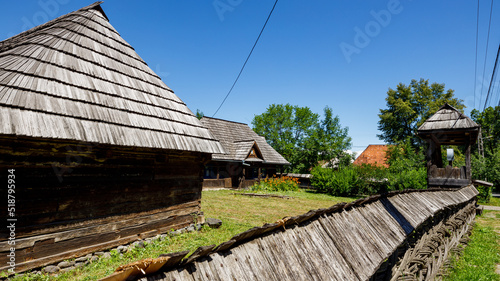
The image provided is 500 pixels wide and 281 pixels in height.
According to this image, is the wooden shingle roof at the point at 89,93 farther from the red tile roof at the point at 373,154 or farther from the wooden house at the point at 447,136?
the red tile roof at the point at 373,154

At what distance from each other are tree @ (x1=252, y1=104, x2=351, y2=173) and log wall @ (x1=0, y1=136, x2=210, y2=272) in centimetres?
3045

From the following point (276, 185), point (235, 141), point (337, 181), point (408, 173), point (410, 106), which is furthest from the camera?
point (410, 106)

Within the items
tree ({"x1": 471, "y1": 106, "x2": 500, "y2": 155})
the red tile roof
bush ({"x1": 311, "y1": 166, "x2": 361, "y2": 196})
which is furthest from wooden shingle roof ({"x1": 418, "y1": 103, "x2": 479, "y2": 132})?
tree ({"x1": 471, "y1": 106, "x2": 500, "y2": 155})

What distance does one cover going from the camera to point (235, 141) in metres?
23.8

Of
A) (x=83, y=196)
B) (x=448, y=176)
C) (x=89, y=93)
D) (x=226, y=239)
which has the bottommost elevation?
(x=226, y=239)

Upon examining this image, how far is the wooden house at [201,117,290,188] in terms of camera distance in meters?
20.4

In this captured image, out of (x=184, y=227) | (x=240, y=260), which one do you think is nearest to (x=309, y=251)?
(x=240, y=260)

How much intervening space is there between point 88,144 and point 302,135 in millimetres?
37579

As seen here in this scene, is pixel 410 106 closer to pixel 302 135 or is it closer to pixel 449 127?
pixel 302 135

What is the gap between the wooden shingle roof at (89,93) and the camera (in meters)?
4.08

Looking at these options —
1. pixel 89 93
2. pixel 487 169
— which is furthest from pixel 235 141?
pixel 487 169

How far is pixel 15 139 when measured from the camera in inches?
153

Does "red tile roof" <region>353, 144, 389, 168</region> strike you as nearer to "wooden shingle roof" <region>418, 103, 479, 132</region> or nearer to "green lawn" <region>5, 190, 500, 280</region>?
"wooden shingle roof" <region>418, 103, 479, 132</region>

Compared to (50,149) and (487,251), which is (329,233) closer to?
(50,149)
